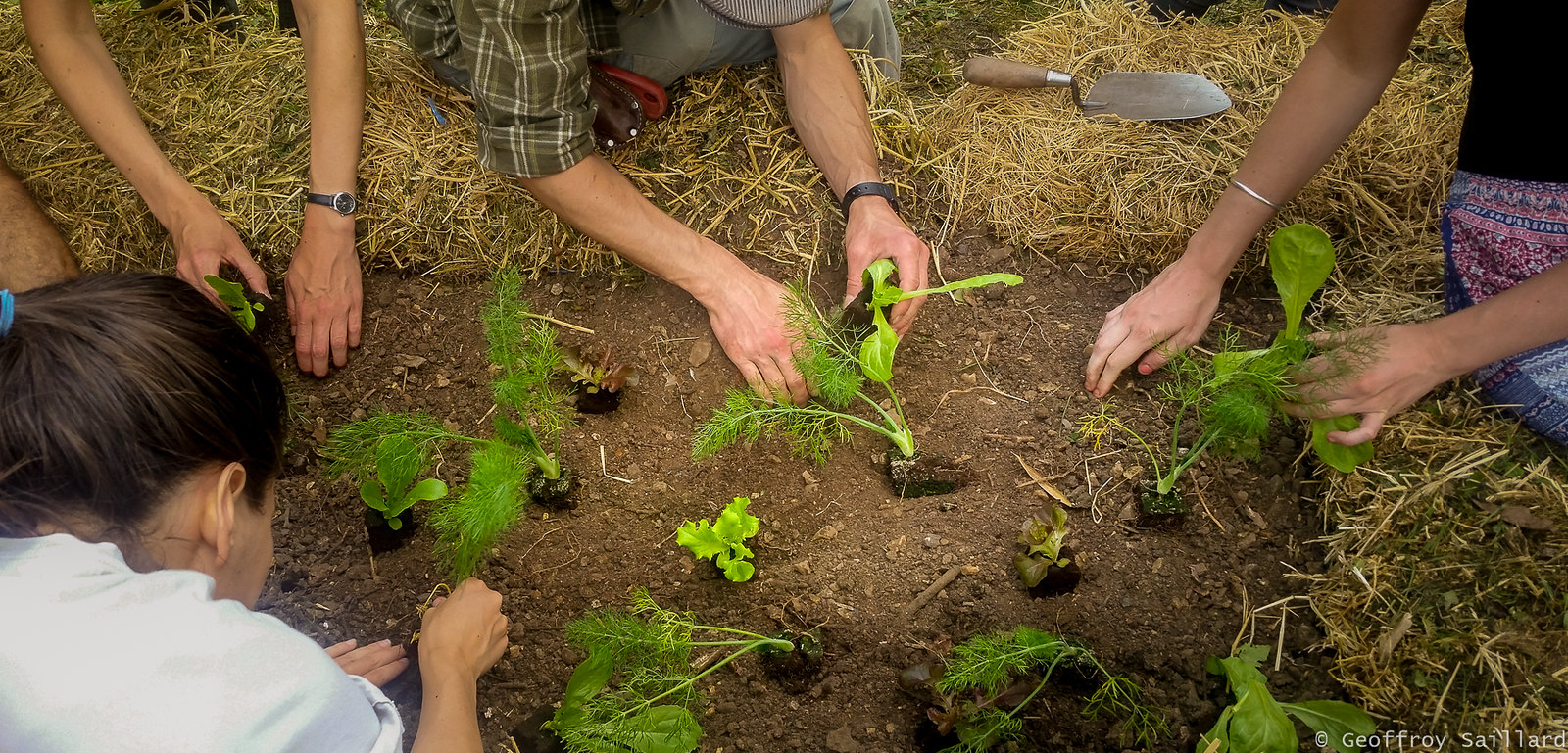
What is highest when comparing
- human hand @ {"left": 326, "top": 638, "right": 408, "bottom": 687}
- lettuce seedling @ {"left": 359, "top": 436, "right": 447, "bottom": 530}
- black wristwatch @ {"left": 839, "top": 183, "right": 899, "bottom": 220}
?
black wristwatch @ {"left": 839, "top": 183, "right": 899, "bottom": 220}

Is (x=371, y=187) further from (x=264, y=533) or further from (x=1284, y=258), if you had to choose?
(x=1284, y=258)

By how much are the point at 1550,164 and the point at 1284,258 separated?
17.8 inches

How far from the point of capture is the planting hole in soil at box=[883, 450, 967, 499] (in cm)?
200

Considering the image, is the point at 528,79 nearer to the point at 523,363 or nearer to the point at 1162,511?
the point at 523,363

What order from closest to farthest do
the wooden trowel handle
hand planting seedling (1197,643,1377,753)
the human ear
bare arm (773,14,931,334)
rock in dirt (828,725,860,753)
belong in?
1. the human ear
2. hand planting seedling (1197,643,1377,753)
3. rock in dirt (828,725,860,753)
4. bare arm (773,14,931,334)
5. the wooden trowel handle

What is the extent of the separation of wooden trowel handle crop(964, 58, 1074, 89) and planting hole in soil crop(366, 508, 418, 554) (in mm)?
1912

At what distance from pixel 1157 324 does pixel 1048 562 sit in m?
0.59

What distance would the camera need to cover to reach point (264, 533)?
4.88 feet

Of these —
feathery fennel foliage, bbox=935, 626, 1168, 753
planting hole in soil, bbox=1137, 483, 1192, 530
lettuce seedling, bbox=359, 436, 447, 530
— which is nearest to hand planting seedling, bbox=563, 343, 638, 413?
lettuce seedling, bbox=359, 436, 447, 530

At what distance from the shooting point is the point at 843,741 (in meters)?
1.71

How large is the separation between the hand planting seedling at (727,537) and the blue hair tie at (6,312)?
109cm

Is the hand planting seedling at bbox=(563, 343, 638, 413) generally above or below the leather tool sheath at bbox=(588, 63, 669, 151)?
below

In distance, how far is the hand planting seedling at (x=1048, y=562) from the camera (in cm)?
178

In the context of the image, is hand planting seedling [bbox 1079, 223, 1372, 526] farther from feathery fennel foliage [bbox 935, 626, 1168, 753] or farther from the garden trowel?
the garden trowel
